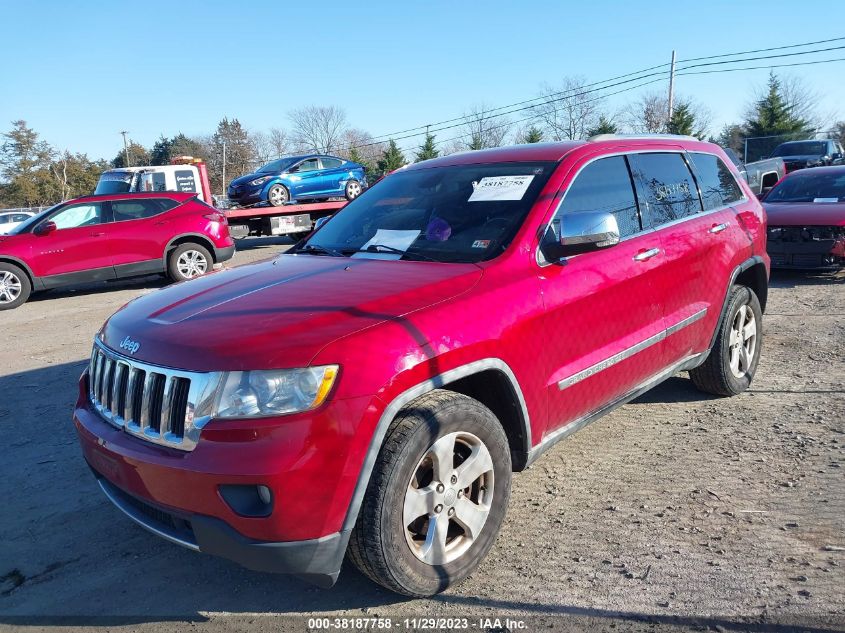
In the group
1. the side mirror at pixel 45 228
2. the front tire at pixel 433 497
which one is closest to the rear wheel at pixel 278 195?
the side mirror at pixel 45 228

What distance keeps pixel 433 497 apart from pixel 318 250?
6.13ft

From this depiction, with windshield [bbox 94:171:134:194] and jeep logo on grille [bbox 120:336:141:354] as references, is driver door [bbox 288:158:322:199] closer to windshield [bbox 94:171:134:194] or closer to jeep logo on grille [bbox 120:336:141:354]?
windshield [bbox 94:171:134:194]

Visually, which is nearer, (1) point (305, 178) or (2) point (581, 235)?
(2) point (581, 235)

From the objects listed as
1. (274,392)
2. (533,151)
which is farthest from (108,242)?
(274,392)

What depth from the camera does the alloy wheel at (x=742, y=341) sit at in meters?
4.92

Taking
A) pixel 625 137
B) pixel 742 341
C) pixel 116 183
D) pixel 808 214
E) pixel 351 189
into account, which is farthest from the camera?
pixel 351 189

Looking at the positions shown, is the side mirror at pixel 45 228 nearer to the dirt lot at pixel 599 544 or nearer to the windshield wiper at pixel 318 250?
the dirt lot at pixel 599 544

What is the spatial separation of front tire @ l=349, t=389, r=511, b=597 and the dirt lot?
18 cm

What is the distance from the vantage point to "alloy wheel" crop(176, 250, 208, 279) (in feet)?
40.2

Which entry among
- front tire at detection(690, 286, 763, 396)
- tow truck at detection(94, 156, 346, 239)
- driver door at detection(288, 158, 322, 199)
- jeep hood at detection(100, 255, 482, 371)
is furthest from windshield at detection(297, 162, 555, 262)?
driver door at detection(288, 158, 322, 199)

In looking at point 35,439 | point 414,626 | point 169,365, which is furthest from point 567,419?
point 35,439

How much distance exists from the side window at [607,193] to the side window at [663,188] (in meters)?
0.11

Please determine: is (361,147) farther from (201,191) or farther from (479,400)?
(479,400)

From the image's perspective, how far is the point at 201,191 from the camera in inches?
684
